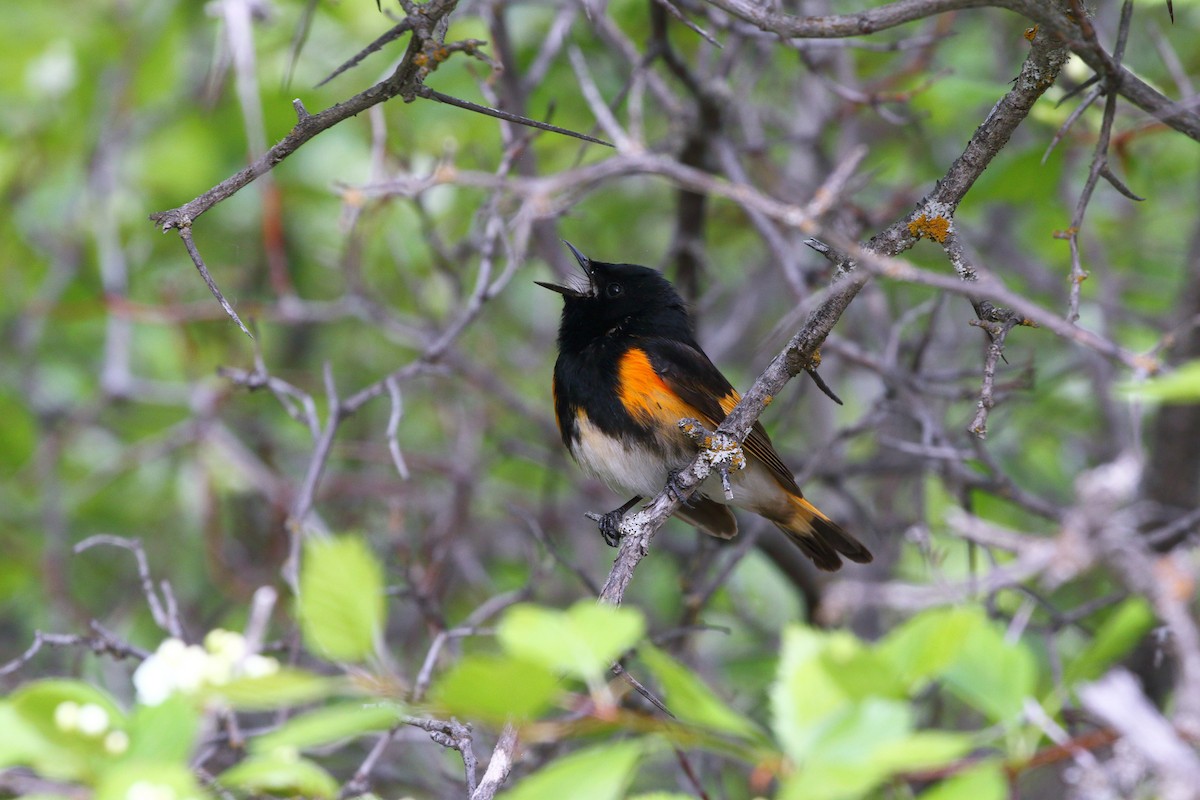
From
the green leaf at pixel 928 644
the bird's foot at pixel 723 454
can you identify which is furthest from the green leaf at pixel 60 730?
the bird's foot at pixel 723 454

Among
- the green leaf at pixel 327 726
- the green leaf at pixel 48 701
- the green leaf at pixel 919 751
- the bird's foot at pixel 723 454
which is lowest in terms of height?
the green leaf at pixel 919 751

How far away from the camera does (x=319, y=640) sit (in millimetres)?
1146

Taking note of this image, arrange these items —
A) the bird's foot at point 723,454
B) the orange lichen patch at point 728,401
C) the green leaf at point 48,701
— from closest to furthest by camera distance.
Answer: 1. the green leaf at point 48,701
2. the bird's foot at point 723,454
3. the orange lichen patch at point 728,401

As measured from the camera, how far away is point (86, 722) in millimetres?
1217

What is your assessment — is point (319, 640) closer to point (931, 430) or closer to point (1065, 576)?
point (1065, 576)

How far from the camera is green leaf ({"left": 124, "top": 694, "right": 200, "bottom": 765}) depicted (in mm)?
1205

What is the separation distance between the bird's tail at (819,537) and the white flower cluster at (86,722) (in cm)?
296

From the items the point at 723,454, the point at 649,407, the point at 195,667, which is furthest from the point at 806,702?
the point at 649,407

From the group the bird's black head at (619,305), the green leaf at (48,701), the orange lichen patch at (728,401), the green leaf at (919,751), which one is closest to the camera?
the green leaf at (919,751)

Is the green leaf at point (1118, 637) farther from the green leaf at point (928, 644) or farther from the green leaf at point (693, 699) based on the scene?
the green leaf at point (693, 699)

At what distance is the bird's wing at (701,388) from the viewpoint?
150 inches

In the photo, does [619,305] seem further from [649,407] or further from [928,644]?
[928,644]

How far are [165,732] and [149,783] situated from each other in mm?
119

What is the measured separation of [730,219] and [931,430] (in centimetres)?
219
